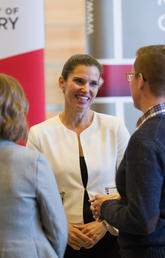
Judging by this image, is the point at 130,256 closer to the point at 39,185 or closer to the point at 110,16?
the point at 39,185

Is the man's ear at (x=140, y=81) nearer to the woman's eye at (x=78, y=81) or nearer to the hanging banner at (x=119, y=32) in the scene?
the woman's eye at (x=78, y=81)

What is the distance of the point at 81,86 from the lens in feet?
5.84

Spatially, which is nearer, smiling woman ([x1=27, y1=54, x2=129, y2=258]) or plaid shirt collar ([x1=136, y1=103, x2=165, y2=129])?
plaid shirt collar ([x1=136, y1=103, x2=165, y2=129])

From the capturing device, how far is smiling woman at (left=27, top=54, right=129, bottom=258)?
1.63 meters

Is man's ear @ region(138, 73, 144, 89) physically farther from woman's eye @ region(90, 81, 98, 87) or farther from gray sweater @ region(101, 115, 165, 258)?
woman's eye @ region(90, 81, 98, 87)

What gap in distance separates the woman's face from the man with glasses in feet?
1.82

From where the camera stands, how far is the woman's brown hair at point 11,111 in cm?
113

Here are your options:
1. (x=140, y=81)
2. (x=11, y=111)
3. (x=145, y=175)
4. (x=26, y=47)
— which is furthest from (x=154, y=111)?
(x=26, y=47)

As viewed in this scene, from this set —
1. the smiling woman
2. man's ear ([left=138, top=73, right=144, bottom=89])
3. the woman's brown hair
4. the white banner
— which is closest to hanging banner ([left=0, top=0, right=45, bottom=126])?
the white banner

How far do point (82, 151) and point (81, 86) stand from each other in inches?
14.3

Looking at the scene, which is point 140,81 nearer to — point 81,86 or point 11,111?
point 11,111

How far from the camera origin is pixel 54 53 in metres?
2.70

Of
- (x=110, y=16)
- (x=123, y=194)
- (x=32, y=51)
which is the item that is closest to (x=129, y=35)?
(x=110, y=16)

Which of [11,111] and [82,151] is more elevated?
[11,111]
